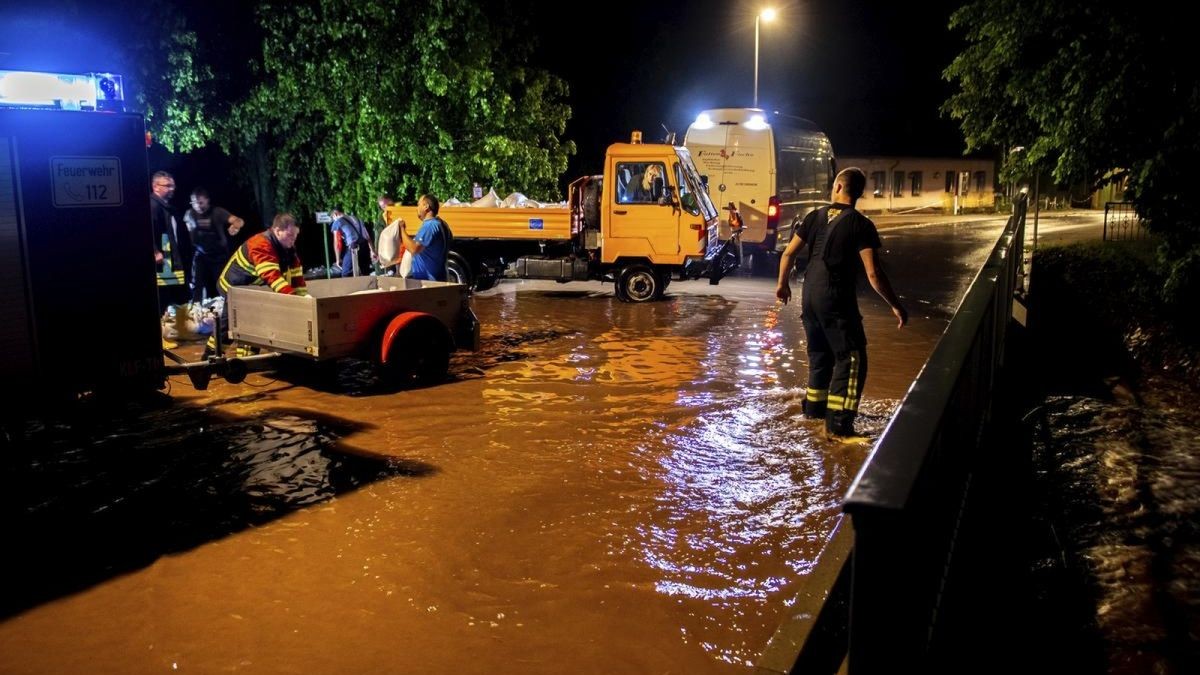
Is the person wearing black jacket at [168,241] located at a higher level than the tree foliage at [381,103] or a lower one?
lower

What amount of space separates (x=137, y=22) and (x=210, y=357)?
33.3 ft

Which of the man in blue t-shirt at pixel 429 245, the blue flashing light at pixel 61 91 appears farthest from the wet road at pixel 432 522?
the blue flashing light at pixel 61 91

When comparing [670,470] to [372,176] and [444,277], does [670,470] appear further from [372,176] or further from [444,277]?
[372,176]

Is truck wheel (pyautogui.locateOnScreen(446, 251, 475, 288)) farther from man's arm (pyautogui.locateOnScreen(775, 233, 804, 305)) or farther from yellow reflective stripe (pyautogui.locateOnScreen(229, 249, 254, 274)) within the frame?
man's arm (pyautogui.locateOnScreen(775, 233, 804, 305))

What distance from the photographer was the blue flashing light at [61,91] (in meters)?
6.36

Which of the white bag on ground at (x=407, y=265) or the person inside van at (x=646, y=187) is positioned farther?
the person inside van at (x=646, y=187)

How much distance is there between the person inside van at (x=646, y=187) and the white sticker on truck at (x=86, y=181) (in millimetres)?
8969

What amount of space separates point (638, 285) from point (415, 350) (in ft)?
22.6

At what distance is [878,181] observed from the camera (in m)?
52.1

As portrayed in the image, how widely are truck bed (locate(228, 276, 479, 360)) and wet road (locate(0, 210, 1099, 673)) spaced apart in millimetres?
542

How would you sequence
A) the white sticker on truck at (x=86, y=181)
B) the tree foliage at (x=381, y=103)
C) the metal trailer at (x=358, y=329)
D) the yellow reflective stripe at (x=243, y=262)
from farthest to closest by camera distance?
the tree foliage at (x=381, y=103) → the yellow reflective stripe at (x=243, y=262) → the metal trailer at (x=358, y=329) → the white sticker on truck at (x=86, y=181)

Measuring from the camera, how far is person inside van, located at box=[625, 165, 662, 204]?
48.2 ft

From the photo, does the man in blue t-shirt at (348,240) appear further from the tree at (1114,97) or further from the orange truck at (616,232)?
the tree at (1114,97)

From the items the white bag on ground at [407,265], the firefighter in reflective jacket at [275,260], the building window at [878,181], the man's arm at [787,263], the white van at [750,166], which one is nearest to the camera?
the man's arm at [787,263]
